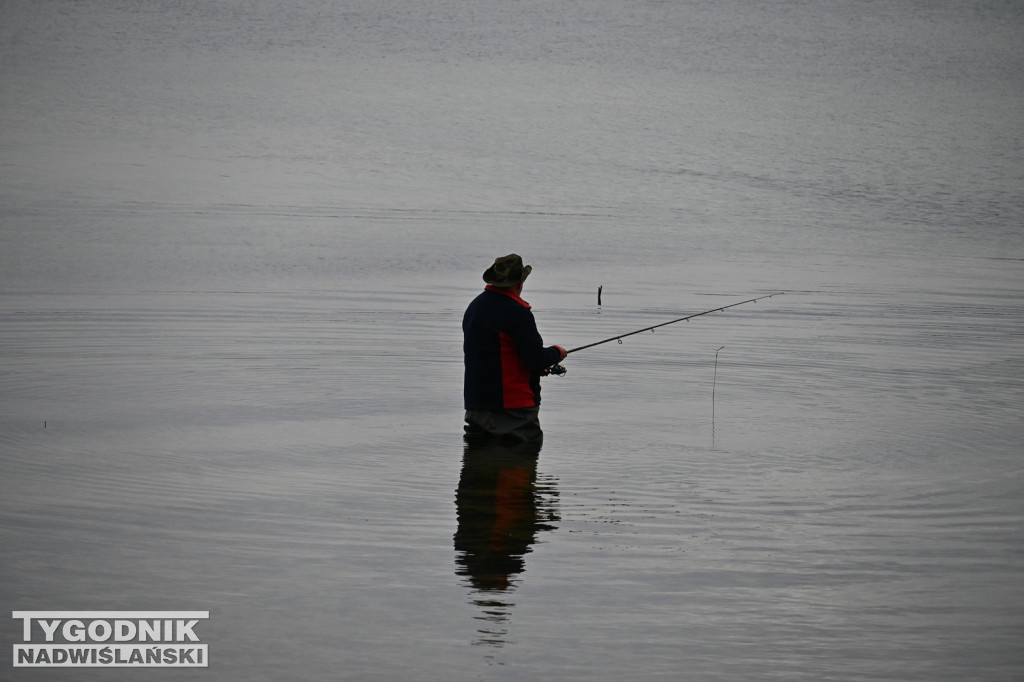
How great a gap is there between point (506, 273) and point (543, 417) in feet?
6.82

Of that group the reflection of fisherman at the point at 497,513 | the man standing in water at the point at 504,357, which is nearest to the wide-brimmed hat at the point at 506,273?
the man standing in water at the point at 504,357

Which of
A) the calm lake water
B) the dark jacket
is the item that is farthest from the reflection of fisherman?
the dark jacket

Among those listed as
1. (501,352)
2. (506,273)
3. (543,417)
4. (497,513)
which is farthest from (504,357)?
(543,417)

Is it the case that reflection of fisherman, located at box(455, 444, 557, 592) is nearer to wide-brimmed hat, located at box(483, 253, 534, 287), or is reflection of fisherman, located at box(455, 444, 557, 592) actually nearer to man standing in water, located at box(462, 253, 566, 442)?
man standing in water, located at box(462, 253, 566, 442)

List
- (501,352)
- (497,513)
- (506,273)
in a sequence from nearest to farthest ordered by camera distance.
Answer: (497,513)
(506,273)
(501,352)

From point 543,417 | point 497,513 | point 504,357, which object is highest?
point 504,357

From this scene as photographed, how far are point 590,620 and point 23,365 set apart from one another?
7.51 metres

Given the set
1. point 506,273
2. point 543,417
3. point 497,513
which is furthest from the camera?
point 543,417

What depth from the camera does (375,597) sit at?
5387 mm

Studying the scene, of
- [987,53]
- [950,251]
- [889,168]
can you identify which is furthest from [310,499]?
[987,53]

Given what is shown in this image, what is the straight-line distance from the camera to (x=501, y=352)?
7.83 meters

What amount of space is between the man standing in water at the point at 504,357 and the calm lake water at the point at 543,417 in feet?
1.29

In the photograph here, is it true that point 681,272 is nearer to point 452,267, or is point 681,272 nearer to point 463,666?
point 452,267

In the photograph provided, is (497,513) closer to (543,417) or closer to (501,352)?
(501,352)
